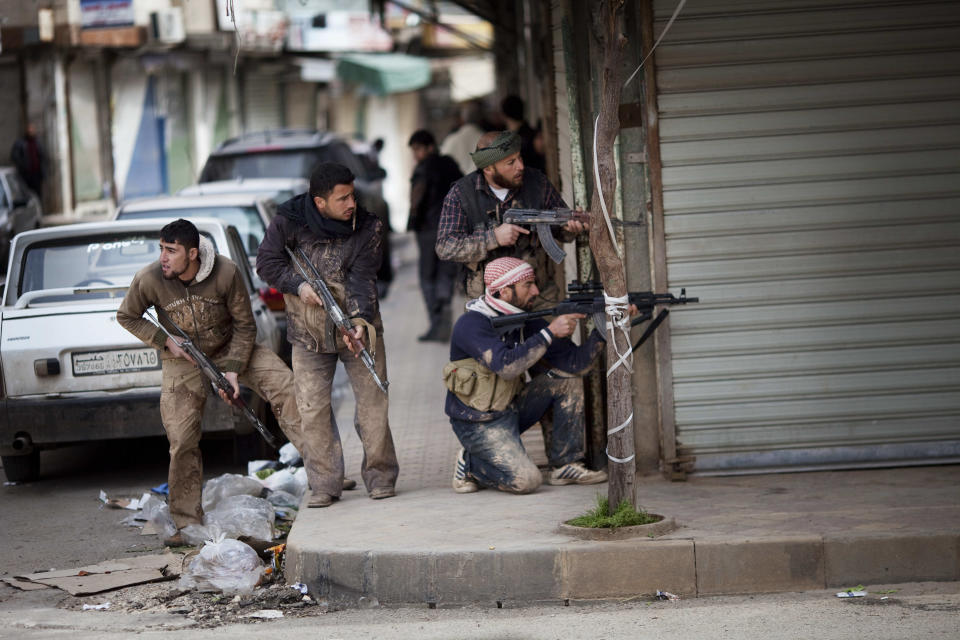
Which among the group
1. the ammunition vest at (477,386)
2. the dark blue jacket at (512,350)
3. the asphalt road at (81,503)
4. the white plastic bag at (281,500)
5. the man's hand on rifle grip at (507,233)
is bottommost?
the asphalt road at (81,503)

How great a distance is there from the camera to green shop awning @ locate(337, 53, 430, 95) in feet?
93.2

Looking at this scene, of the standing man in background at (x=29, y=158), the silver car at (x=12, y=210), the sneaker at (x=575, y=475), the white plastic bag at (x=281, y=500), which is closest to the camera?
the sneaker at (x=575, y=475)

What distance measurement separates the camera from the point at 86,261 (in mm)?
8398

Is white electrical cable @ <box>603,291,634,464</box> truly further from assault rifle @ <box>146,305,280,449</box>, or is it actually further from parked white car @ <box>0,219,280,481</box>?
parked white car @ <box>0,219,280,481</box>

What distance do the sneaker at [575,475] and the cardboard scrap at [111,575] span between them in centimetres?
198

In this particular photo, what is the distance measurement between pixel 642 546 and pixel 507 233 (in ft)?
6.17

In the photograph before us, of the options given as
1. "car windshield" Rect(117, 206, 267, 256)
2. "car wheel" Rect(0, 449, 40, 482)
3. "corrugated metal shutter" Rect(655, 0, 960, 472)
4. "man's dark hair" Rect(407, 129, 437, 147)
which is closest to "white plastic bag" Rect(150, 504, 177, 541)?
"car wheel" Rect(0, 449, 40, 482)

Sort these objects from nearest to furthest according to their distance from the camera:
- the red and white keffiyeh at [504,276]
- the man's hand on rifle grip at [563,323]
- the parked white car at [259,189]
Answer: the man's hand on rifle grip at [563,323] < the red and white keffiyeh at [504,276] < the parked white car at [259,189]

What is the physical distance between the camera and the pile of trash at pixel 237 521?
6047 mm

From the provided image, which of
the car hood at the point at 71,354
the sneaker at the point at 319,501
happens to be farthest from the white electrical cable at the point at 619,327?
the car hood at the point at 71,354

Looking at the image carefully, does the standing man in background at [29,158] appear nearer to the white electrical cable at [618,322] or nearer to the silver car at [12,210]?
the silver car at [12,210]

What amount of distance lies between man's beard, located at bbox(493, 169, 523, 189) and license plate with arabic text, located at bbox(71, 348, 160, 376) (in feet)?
7.90

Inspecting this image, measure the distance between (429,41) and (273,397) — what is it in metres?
35.1

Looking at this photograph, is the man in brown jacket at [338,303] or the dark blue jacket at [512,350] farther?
the man in brown jacket at [338,303]
